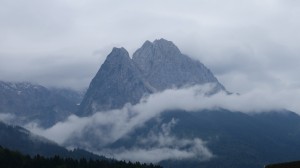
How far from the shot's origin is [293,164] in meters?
87.7

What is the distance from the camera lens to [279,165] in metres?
89.0

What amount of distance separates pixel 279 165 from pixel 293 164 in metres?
2.23
